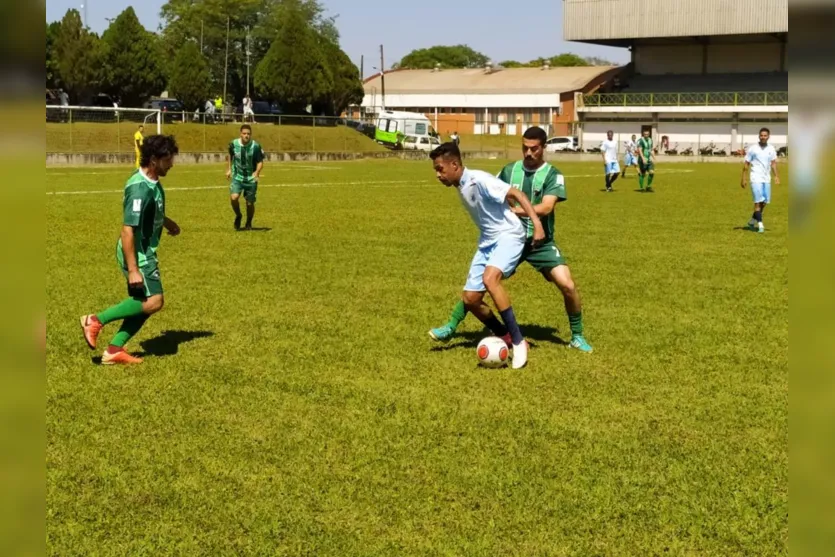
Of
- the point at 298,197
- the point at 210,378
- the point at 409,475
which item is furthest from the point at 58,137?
the point at 409,475

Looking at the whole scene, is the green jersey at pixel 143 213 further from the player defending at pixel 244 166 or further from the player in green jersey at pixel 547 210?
the player defending at pixel 244 166

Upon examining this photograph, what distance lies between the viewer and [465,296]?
8117 millimetres

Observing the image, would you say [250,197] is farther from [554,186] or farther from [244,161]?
[554,186]

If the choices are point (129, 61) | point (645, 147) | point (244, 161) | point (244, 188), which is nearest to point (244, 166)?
point (244, 161)

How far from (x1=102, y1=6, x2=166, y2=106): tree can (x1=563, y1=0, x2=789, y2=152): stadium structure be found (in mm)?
33094

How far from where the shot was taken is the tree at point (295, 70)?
65125 millimetres

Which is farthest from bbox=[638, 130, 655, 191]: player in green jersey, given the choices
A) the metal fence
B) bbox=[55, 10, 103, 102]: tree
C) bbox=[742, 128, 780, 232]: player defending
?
the metal fence

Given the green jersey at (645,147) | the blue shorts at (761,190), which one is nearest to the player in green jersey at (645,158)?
the green jersey at (645,147)

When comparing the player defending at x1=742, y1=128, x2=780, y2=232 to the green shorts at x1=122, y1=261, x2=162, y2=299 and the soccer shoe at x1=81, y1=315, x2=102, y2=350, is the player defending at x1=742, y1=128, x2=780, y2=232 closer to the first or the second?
the green shorts at x1=122, y1=261, x2=162, y2=299

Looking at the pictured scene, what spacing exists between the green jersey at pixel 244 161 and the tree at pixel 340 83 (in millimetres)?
51731

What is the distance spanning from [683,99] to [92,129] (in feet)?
151

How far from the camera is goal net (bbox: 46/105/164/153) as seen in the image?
137 feet

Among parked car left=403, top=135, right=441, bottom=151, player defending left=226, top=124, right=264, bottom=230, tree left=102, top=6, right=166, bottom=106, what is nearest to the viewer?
player defending left=226, top=124, right=264, bottom=230
